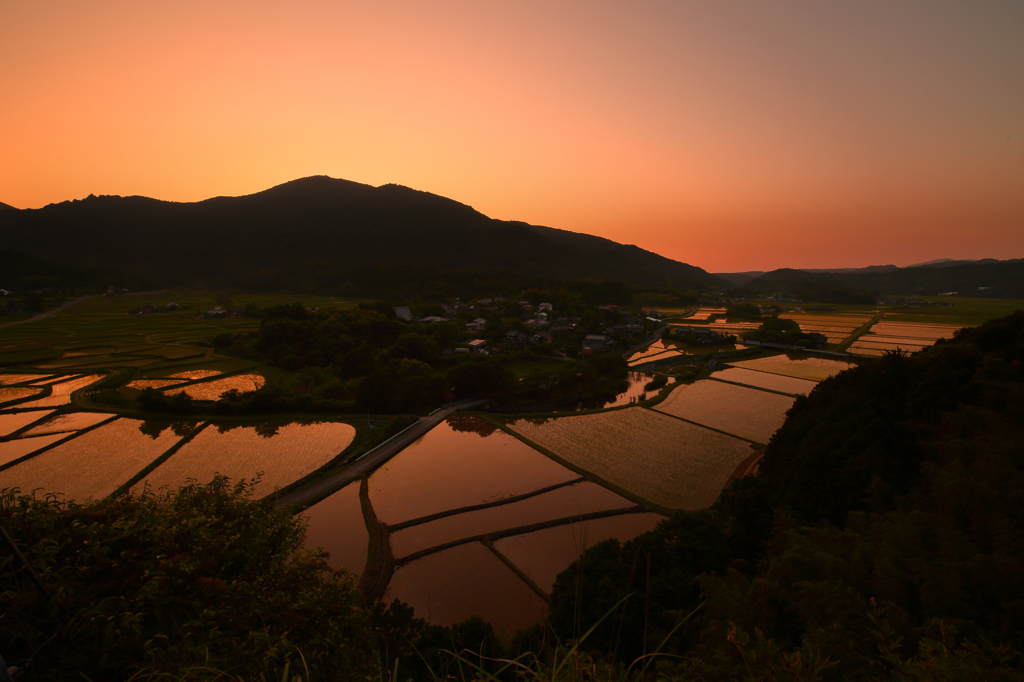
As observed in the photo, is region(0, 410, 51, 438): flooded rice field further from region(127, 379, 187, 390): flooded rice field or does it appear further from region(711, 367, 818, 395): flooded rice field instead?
region(711, 367, 818, 395): flooded rice field

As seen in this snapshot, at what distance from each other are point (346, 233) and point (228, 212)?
191 feet

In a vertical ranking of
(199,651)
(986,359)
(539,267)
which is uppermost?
(539,267)

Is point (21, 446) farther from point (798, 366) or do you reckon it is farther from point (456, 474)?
point (798, 366)

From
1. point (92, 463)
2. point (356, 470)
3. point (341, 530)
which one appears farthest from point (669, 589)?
point (92, 463)

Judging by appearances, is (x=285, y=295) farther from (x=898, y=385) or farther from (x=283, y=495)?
(x=898, y=385)

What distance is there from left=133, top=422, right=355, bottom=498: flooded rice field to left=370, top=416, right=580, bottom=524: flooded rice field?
3.56 meters

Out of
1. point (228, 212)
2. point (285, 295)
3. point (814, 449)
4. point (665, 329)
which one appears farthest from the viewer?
point (228, 212)

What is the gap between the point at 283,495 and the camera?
53.6ft

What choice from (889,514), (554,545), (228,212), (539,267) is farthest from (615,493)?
(228,212)

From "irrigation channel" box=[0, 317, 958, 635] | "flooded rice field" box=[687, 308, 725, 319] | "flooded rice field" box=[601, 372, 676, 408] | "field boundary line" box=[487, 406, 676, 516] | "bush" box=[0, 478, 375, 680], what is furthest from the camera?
"flooded rice field" box=[687, 308, 725, 319]

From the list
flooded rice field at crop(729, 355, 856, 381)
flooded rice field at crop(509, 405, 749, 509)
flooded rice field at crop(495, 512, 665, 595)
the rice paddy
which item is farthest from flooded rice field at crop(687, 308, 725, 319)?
flooded rice field at crop(495, 512, 665, 595)

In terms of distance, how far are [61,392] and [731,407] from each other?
1683 inches

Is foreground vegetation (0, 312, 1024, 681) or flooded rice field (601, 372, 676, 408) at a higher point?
foreground vegetation (0, 312, 1024, 681)

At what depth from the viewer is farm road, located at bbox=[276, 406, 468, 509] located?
16.2m
